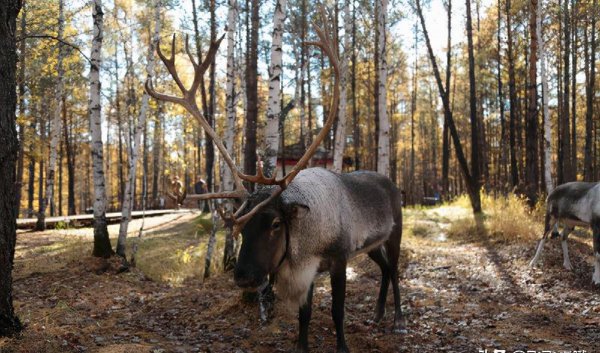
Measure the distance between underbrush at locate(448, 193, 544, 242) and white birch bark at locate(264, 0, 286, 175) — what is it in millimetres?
6832

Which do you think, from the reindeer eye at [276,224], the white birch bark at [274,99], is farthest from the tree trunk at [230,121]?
the reindeer eye at [276,224]

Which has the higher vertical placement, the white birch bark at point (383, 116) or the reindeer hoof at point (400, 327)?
the white birch bark at point (383, 116)

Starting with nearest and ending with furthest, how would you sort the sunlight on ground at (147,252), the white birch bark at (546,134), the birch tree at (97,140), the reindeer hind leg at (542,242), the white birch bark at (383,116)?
the reindeer hind leg at (542,242) → the birch tree at (97,140) → the sunlight on ground at (147,252) → the white birch bark at (383,116) → the white birch bark at (546,134)

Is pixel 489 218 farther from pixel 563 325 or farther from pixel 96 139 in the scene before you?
pixel 96 139

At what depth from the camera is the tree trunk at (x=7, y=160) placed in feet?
12.6

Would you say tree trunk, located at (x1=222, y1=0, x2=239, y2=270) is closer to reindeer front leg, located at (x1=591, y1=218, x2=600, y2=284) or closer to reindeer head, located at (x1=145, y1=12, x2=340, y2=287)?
reindeer head, located at (x1=145, y1=12, x2=340, y2=287)

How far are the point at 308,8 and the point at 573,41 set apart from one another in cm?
1125

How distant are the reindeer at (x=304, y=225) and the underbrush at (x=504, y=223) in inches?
238

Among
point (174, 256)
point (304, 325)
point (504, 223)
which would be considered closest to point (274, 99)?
point (304, 325)

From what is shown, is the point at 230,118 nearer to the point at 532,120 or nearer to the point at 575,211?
the point at 575,211

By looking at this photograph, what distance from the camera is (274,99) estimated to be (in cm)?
623

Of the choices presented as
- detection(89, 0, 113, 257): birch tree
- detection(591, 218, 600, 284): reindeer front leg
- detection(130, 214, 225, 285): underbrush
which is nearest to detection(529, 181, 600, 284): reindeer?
detection(591, 218, 600, 284): reindeer front leg

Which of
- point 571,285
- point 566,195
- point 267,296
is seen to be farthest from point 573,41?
point 267,296

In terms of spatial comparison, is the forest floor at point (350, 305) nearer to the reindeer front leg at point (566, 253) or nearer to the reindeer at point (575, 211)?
the reindeer front leg at point (566, 253)
